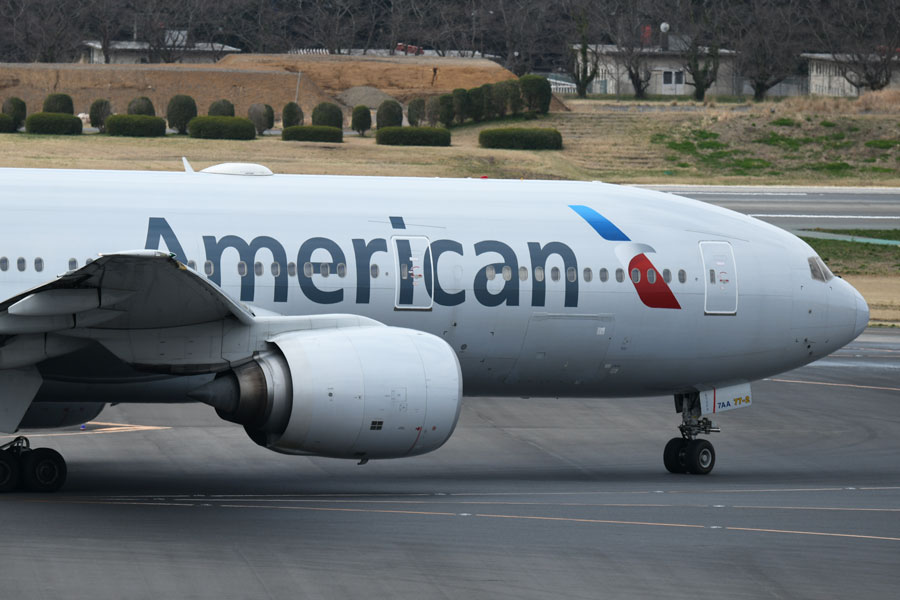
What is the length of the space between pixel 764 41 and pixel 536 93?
99.7 ft

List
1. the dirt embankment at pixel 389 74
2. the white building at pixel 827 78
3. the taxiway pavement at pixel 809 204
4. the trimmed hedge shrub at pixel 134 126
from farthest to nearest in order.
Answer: the white building at pixel 827 78, the dirt embankment at pixel 389 74, the trimmed hedge shrub at pixel 134 126, the taxiway pavement at pixel 809 204

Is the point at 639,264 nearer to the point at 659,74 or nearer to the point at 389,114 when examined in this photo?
the point at 389,114

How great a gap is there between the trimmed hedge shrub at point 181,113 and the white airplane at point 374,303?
61523 mm

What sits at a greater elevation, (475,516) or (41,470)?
(41,470)

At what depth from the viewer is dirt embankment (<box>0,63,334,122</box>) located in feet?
313

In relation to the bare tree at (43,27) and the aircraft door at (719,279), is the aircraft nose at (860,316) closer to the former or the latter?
the aircraft door at (719,279)

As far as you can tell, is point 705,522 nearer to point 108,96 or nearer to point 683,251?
point 683,251

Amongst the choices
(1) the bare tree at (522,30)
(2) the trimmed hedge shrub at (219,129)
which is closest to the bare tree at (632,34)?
(1) the bare tree at (522,30)

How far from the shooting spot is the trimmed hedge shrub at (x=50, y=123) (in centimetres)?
7775

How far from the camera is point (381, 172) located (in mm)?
70438

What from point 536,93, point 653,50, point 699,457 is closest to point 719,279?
point 699,457

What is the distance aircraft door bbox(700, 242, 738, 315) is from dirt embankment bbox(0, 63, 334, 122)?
256 ft

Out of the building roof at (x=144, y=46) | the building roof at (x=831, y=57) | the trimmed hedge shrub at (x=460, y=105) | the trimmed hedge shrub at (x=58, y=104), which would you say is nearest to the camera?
the trimmed hedge shrub at (x=58, y=104)

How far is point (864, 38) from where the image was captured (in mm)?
115250
